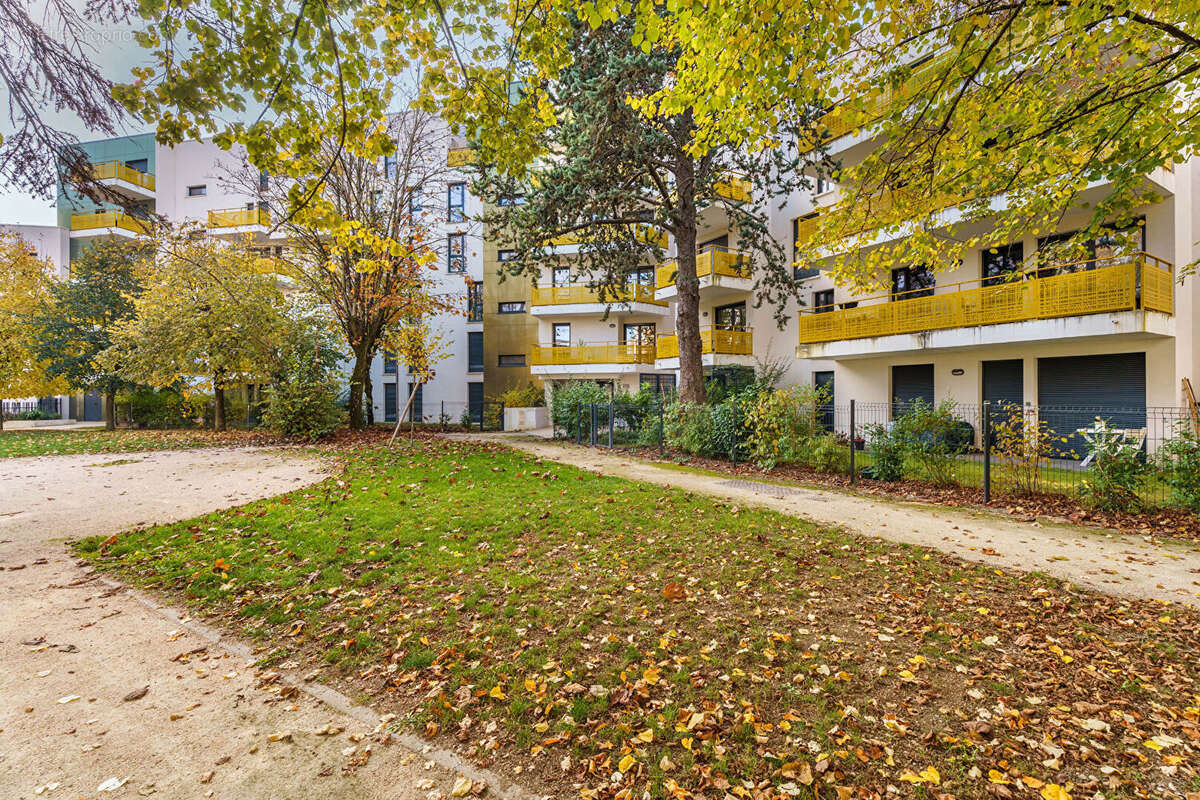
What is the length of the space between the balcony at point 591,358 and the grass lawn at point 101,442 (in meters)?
12.0

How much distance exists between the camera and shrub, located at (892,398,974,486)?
372 inches

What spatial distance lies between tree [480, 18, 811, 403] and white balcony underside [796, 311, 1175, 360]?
8.65 feet

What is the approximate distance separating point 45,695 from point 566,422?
50.2 feet

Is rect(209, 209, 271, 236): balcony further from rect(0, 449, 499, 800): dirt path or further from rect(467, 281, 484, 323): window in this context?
rect(0, 449, 499, 800): dirt path

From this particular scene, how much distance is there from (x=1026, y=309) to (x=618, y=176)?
10.3 meters

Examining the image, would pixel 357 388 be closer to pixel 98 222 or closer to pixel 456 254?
pixel 456 254

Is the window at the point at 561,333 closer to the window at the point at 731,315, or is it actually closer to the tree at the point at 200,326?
the window at the point at 731,315

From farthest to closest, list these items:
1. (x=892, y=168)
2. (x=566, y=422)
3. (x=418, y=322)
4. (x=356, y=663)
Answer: (x=418, y=322) → (x=566, y=422) → (x=892, y=168) → (x=356, y=663)

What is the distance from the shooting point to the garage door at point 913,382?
16094 mm

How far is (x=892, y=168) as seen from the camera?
670cm

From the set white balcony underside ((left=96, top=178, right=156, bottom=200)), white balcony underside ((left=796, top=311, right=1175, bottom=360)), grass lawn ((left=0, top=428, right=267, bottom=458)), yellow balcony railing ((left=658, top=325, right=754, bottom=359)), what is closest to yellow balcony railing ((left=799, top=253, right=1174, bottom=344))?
white balcony underside ((left=796, top=311, right=1175, bottom=360))

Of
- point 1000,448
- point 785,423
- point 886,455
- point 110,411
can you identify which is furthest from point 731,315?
point 110,411

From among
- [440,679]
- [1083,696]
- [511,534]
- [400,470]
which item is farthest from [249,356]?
[1083,696]

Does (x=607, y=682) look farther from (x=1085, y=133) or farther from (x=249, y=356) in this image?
(x=249, y=356)
